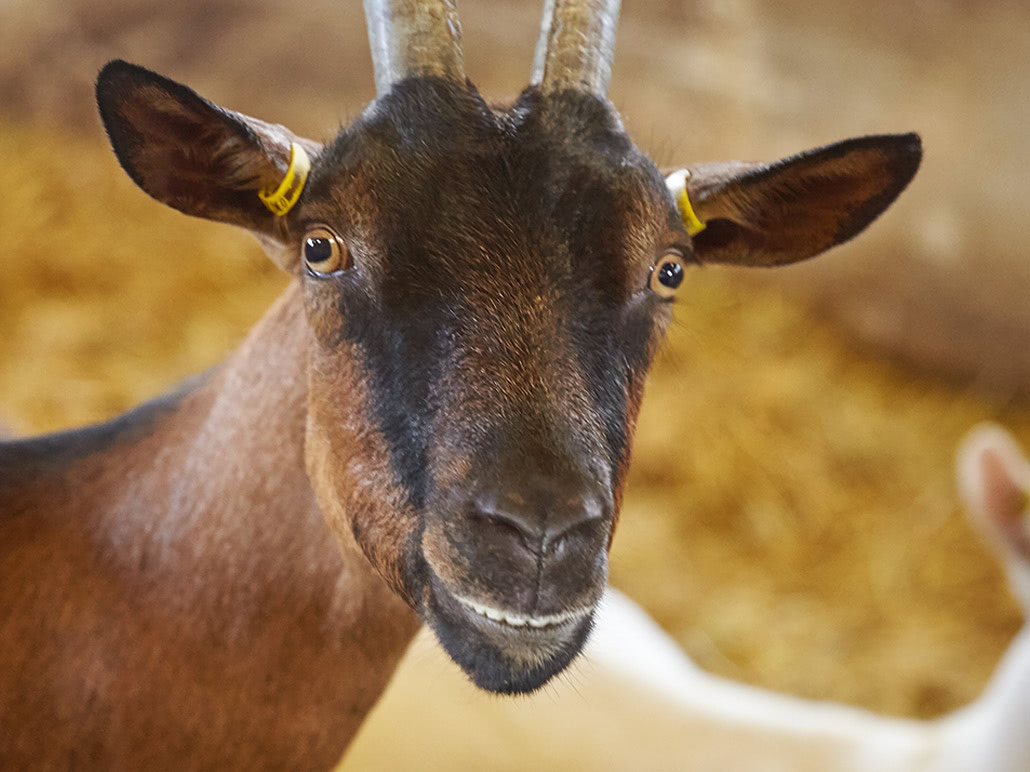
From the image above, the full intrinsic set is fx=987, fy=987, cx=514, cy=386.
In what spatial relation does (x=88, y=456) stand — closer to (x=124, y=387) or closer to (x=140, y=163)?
(x=140, y=163)

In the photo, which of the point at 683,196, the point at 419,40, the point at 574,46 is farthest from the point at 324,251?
the point at 683,196

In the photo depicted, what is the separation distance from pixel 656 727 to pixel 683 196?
6.96 ft

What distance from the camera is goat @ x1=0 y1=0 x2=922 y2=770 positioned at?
151 cm

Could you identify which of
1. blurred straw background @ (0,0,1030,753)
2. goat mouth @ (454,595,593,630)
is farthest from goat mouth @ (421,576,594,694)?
blurred straw background @ (0,0,1030,753)

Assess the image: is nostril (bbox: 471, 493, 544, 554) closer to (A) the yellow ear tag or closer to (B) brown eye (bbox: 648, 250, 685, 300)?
(B) brown eye (bbox: 648, 250, 685, 300)

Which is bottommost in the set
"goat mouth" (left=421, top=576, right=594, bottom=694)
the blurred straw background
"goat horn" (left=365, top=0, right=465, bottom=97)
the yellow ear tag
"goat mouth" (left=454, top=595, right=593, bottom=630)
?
the blurred straw background

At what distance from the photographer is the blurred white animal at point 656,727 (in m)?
3.14

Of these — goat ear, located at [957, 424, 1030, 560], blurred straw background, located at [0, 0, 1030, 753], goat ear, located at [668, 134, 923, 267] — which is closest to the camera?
goat ear, located at [668, 134, 923, 267]

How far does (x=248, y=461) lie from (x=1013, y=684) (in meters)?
2.62

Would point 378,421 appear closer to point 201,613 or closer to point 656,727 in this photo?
point 201,613

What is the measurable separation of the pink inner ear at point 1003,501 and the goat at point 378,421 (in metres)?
2.01

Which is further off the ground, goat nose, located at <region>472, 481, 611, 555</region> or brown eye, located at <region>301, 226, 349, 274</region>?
brown eye, located at <region>301, 226, 349, 274</region>

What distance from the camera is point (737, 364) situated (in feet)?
19.5

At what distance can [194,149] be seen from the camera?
5.74ft
